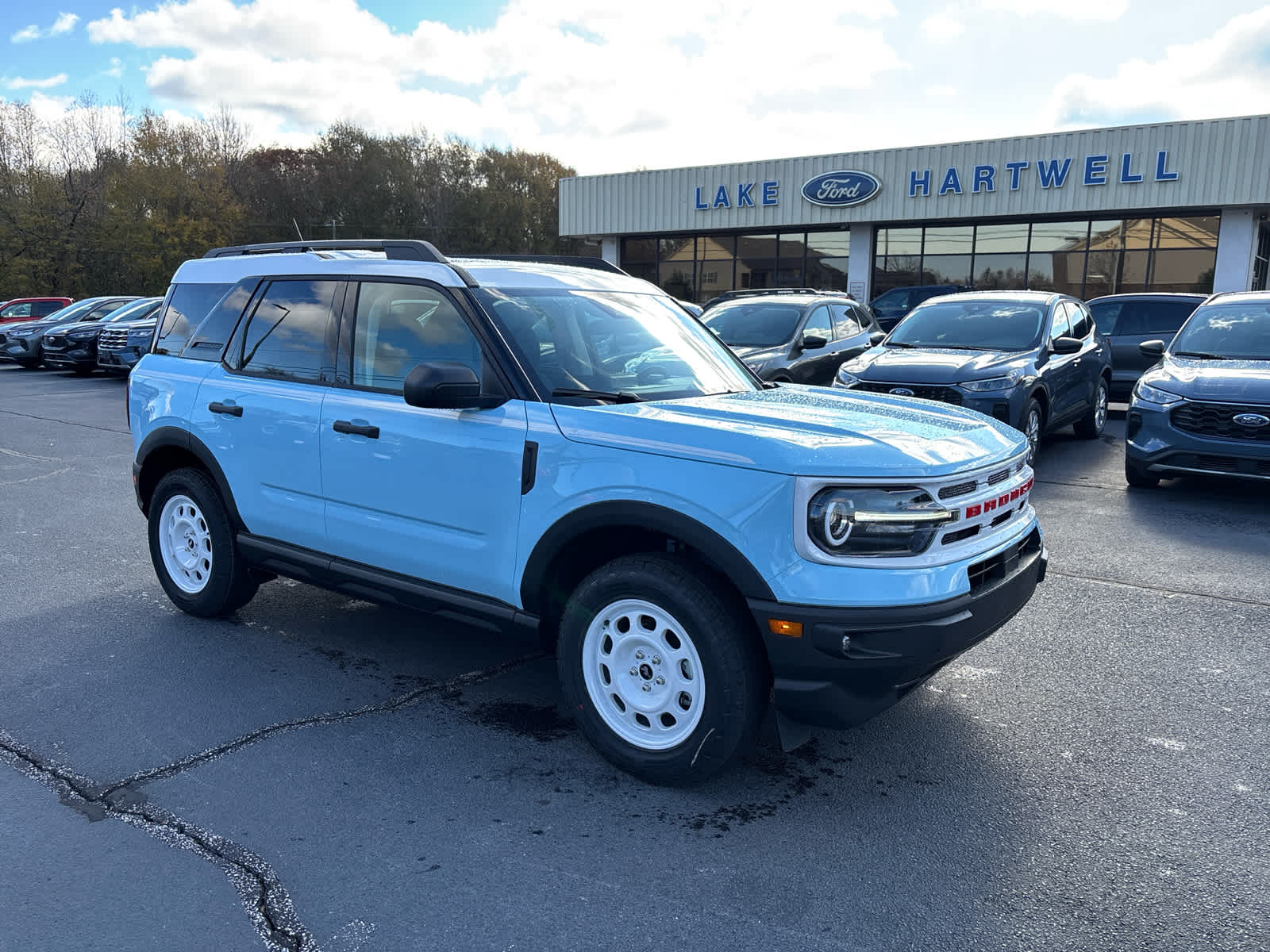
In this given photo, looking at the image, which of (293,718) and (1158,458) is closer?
(293,718)

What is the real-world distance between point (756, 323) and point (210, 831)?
32.4ft

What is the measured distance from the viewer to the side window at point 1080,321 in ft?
37.5

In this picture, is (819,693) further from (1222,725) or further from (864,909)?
(1222,725)

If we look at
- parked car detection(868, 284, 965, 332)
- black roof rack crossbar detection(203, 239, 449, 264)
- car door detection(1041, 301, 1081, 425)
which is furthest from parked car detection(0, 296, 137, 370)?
car door detection(1041, 301, 1081, 425)

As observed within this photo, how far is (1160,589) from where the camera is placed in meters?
5.93

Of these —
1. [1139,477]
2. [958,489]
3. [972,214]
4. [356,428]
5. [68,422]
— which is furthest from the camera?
[972,214]

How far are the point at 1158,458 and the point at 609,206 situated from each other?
2516 centimetres

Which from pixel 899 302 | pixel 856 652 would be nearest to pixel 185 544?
pixel 856 652

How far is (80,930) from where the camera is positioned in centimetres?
270

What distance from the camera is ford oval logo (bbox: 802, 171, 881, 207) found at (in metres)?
26.4

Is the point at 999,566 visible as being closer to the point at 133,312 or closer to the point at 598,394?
the point at 598,394

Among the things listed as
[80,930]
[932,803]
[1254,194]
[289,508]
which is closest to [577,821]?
A: [932,803]

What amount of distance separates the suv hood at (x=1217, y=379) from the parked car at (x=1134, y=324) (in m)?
5.60

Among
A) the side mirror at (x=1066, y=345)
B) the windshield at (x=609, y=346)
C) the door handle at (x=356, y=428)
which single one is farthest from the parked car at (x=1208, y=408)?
the door handle at (x=356, y=428)
